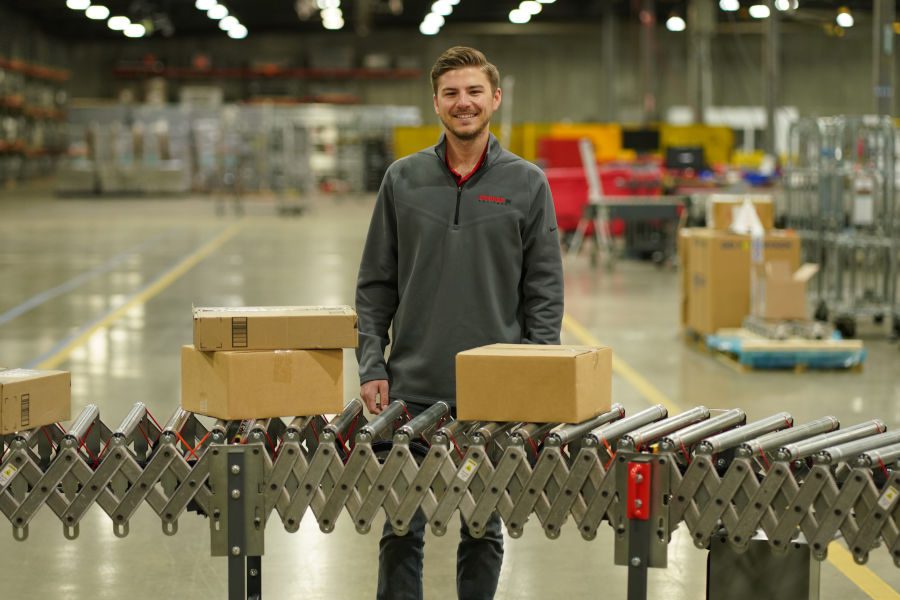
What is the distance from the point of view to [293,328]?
342 centimetres

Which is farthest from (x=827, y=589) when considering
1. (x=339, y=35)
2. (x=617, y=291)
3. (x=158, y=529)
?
(x=339, y=35)

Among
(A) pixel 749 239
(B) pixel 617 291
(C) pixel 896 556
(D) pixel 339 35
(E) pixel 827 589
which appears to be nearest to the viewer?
(C) pixel 896 556

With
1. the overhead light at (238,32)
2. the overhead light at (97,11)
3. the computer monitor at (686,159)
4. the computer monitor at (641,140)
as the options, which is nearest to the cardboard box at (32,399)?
the computer monitor at (686,159)

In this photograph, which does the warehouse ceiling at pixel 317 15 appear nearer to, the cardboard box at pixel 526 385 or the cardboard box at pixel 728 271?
the cardboard box at pixel 728 271

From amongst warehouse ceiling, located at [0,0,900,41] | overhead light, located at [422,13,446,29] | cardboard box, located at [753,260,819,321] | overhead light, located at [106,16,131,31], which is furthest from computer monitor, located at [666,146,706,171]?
overhead light, located at [106,16,131,31]

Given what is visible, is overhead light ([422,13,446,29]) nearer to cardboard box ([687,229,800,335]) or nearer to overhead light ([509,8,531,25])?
overhead light ([509,8,531,25])

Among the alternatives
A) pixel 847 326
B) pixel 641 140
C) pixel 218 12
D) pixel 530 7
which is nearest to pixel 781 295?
pixel 847 326

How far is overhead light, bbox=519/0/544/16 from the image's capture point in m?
39.6

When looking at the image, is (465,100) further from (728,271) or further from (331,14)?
(331,14)

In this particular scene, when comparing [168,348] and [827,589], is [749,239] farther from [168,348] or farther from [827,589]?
[827,589]

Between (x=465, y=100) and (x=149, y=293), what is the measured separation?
10.7 m

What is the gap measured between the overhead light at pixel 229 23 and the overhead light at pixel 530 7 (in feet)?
31.1

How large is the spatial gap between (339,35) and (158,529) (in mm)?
41514

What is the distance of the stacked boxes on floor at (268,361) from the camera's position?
3373mm
